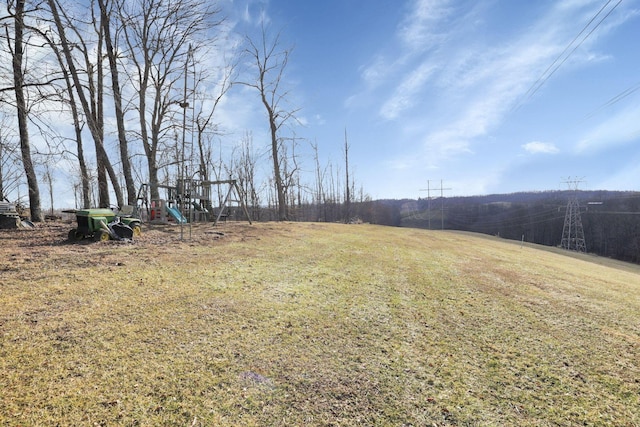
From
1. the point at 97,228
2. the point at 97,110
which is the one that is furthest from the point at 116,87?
the point at 97,228

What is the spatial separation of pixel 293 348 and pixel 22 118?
32.5 feet

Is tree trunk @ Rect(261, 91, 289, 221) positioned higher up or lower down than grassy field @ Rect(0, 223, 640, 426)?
higher up

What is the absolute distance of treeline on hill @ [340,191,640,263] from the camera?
45250mm

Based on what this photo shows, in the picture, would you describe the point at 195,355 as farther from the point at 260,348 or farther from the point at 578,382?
the point at 578,382

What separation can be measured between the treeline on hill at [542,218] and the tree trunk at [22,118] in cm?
3247

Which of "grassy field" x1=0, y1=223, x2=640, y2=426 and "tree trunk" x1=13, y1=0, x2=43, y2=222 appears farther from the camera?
"tree trunk" x1=13, y1=0, x2=43, y2=222

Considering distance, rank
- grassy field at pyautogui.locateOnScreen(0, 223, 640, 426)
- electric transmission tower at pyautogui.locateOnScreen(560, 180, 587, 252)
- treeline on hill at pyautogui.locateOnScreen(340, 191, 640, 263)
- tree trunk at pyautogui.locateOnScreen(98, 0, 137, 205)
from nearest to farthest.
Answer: grassy field at pyautogui.locateOnScreen(0, 223, 640, 426) < tree trunk at pyautogui.locateOnScreen(98, 0, 137, 205) < electric transmission tower at pyautogui.locateOnScreen(560, 180, 587, 252) < treeline on hill at pyautogui.locateOnScreen(340, 191, 640, 263)

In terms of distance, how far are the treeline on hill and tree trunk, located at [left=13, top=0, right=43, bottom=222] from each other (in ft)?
107

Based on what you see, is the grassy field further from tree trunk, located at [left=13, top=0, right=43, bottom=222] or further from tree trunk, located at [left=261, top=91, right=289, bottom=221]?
tree trunk, located at [left=261, top=91, right=289, bottom=221]

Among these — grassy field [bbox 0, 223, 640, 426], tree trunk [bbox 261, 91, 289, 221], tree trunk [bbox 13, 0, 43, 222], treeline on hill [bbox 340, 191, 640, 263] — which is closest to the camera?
grassy field [bbox 0, 223, 640, 426]

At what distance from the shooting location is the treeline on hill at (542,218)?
1781 inches

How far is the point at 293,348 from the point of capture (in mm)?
2750

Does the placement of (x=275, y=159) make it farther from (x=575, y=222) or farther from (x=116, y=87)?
(x=575, y=222)

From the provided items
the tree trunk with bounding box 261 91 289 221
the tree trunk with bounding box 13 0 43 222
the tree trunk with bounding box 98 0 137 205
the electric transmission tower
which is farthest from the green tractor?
the electric transmission tower
